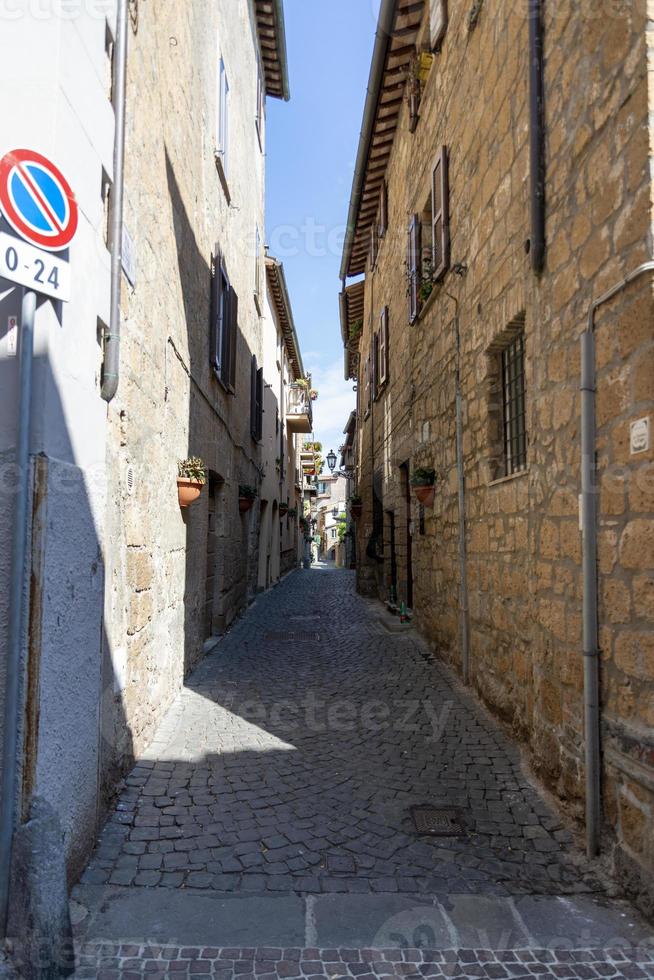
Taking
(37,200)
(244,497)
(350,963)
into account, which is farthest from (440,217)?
(350,963)

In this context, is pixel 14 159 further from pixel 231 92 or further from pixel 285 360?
pixel 285 360

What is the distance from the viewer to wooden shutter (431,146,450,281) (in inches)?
247

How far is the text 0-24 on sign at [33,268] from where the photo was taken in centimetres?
204

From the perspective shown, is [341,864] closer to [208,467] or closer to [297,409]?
[208,467]

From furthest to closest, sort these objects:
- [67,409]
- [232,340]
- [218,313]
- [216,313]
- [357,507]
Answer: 1. [357,507]
2. [232,340]
3. [218,313]
4. [216,313]
5. [67,409]

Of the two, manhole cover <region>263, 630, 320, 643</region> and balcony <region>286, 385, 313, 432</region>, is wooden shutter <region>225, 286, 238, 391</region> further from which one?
balcony <region>286, 385, 313, 432</region>

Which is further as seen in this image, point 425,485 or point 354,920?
point 425,485

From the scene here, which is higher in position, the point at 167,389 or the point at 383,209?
the point at 383,209

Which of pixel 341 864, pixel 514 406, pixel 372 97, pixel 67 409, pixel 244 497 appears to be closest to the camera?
pixel 67 409

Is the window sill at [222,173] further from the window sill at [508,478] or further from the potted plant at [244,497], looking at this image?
the window sill at [508,478]

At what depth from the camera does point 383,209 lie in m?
11.3

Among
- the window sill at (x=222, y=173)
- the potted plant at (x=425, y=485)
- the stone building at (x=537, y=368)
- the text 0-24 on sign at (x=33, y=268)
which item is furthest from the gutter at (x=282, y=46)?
the text 0-24 on sign at (x=33, y=268)

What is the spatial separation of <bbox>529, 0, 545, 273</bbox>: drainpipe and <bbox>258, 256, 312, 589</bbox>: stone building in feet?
35.6

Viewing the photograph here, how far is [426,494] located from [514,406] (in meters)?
2.15
